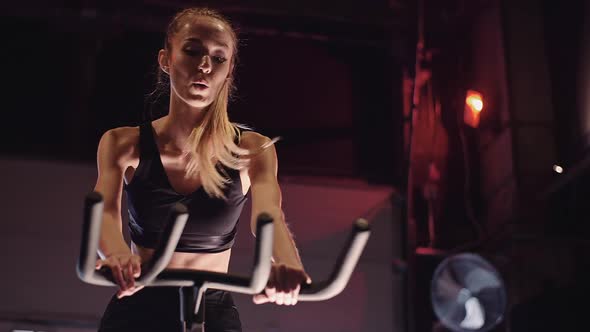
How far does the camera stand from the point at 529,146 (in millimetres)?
5062

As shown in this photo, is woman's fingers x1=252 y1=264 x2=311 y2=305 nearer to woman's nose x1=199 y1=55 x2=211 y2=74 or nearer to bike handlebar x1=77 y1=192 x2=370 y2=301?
bike handlebar x1=77 y1=192 x2=370 y2=301

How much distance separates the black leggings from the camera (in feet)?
5.02

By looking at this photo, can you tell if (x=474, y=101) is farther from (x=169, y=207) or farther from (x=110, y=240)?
(x=110, y=240)

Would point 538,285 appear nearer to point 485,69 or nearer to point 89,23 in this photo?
point 485,69

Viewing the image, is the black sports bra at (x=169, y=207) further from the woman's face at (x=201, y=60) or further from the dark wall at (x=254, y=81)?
the dark wall at (x=254, y=81)

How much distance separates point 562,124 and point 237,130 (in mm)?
4050

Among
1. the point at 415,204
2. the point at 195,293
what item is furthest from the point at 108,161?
the point at 415,204

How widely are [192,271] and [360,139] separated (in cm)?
379

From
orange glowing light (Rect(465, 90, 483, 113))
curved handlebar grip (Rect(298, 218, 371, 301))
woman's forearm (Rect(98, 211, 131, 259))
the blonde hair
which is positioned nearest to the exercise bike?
curved handlebar grip (Rect(298, 218, 371, 301))

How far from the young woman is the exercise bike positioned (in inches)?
13.5

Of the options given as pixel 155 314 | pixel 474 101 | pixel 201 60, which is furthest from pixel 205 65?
pixel 474 101

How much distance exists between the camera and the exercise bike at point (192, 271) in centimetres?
100

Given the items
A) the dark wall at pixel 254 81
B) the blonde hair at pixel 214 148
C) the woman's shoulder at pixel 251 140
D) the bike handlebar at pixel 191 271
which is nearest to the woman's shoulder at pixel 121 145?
the blonde hair at pixel 214 148

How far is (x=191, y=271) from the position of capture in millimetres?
1149
